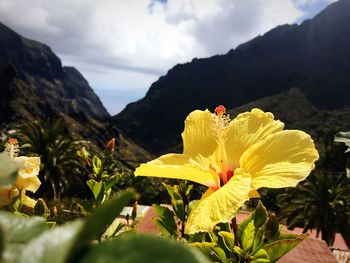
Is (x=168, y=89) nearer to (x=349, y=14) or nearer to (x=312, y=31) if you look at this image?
(x=312, y=31)

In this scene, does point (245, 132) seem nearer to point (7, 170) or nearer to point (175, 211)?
point (175, 211)

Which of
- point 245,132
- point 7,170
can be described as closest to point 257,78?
point 245,132

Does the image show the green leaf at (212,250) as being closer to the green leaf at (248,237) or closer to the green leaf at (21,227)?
the green leaf at (248,237)

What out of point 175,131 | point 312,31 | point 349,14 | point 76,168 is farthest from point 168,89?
point 76,168

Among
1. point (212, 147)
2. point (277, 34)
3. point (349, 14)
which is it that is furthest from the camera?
point (277, 34)

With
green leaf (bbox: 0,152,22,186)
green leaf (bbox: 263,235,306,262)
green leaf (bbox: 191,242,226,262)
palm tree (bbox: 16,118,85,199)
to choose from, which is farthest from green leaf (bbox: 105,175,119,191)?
palm tree (bbox: 16,118,85,199)

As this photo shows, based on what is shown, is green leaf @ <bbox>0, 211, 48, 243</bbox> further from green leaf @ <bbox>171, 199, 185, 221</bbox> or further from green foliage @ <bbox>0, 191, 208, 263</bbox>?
green leaf @ <bbox>171, 199, 185, 221</bbox>
